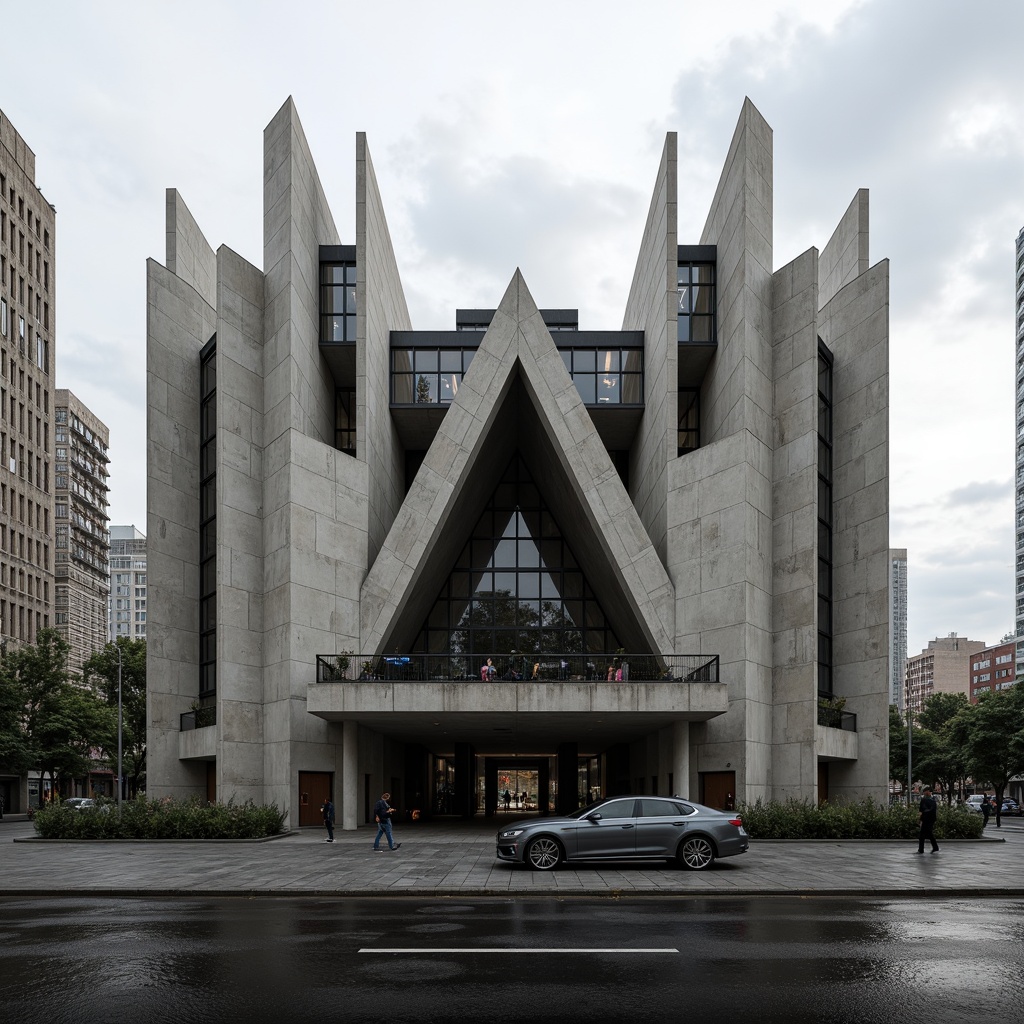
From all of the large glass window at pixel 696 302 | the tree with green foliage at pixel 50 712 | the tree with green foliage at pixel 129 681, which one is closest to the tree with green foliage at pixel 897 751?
the large glass window at pixel 696 302

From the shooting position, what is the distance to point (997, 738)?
6181 centimetres

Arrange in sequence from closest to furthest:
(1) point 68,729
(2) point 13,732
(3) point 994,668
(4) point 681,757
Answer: (4) point 681,757
(2) point 13,732
(1) point 68,729
(3) point 994,668

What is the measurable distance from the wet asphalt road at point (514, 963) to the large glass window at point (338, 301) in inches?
1131

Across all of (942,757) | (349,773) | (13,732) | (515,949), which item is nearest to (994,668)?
(942,757)

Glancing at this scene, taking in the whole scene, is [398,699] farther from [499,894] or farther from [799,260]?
[799,260]

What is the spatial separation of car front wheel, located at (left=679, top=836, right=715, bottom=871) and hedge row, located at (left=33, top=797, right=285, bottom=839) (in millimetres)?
14215

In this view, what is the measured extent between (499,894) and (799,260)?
2691 centimetres

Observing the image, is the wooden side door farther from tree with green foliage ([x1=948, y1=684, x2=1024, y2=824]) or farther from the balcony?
tree with green foliage ([x1=948, y1=684, x2=1024, y2=824])

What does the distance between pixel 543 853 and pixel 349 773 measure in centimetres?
1611

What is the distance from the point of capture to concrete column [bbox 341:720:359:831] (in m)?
33.6

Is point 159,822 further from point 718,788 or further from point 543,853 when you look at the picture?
point 718,788

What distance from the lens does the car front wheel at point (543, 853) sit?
19.2 metres

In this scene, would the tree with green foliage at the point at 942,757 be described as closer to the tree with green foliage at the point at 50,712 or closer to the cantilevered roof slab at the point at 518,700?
the cantilevered roof slab at the point at 518,700

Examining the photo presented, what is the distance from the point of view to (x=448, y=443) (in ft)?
117
